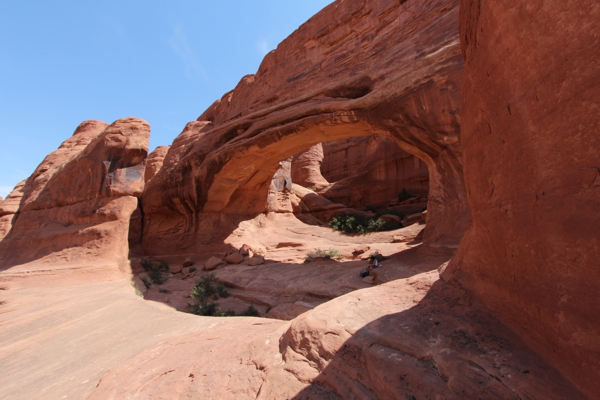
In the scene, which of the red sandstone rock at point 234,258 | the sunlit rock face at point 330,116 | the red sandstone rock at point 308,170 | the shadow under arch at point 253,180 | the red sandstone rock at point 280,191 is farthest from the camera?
the red sandstone rock at point 308,170

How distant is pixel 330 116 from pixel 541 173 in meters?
6.25

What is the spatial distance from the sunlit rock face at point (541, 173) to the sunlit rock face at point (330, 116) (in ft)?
14.3

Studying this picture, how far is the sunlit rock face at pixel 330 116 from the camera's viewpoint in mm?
6137

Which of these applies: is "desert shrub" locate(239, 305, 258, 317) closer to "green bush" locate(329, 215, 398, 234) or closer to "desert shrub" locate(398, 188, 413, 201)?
"green bush" locate(329, 215, 398, 234)

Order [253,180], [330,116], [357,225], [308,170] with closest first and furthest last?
[330,116] < [253,180] < [357,225] < [308,170]

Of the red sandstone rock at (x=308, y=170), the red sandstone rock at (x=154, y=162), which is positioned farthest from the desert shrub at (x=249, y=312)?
the red sandstone rock at (x=154, y=162)

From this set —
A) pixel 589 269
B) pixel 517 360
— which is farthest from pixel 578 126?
pixel 517 360

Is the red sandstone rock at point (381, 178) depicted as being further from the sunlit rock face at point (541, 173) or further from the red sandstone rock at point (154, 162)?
the sunlit rock face at point (541, 173)

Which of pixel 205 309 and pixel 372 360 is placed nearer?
pixel 372 360

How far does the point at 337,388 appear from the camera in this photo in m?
1.74

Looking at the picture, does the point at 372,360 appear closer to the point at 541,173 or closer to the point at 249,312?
the point at 541,173

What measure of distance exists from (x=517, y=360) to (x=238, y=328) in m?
2.73

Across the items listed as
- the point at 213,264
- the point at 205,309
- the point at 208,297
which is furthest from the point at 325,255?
the point at 205,309

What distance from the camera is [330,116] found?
24.2 ft
